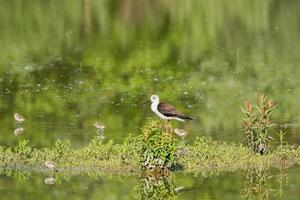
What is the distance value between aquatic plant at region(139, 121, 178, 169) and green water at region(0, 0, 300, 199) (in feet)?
1.23

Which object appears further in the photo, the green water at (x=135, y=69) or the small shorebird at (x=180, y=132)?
the green water at (x=135, y=69)

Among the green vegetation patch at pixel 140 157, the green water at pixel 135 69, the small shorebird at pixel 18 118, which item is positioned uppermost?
the green water at pixel 135 69

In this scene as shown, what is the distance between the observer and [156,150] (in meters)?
16.4

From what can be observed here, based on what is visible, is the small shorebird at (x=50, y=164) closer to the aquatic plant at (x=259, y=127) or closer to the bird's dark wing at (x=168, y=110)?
the bird's dark wing at (x=168, y=110)

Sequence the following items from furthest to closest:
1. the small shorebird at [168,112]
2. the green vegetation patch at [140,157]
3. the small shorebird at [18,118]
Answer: the small shorebird at [18,118]
the small shorebird at [168,112]
the green vegetation patch at [140,157]

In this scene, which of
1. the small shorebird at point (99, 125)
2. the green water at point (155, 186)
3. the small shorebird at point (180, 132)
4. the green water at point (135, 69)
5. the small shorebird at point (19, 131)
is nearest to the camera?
the green water at point (155, 186)

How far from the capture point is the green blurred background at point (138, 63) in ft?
71.9

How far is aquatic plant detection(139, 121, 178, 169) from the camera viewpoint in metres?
16.4

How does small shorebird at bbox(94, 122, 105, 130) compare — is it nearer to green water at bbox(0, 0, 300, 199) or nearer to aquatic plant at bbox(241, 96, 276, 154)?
green water at bbox(0, 0, 300, 199)

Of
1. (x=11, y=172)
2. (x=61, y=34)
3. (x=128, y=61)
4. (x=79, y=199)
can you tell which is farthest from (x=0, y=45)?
(x=79, y=199)

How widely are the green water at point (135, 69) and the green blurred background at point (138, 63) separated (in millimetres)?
40

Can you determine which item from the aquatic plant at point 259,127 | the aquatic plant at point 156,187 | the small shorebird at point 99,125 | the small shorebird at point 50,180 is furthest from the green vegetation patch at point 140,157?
the small shorebird at point 99,125

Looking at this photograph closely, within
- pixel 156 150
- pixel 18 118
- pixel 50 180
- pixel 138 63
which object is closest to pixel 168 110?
pixel 156 150

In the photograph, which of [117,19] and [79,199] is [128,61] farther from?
[79,199]
